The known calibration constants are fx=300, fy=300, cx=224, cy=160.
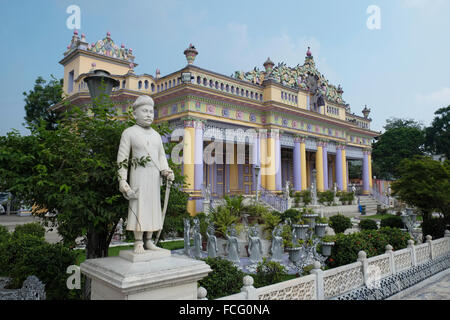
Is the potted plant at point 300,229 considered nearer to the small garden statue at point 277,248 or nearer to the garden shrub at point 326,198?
the small garden statue at point 277,248

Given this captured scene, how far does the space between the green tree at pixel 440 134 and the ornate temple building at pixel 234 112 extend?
2090 cm

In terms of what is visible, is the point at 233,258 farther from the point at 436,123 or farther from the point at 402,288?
the point at 436,123

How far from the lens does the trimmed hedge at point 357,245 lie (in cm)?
776

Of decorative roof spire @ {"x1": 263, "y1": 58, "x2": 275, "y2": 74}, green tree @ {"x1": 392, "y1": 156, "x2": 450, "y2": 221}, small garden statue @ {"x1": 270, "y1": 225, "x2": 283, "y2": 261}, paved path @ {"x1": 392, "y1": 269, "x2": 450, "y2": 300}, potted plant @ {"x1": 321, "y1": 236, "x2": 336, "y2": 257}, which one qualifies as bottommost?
paved path @ {"x1": 392, "y1": 269, "x2": 450, "y2": 300}

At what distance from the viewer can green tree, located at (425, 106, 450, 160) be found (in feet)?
127

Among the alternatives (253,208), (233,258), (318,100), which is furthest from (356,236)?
(318,100)

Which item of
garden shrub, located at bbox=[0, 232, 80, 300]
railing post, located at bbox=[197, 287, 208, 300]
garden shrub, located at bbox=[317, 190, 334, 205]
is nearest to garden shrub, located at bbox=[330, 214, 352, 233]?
garden shrub, located at bbox=[317, 190, 334, 205]

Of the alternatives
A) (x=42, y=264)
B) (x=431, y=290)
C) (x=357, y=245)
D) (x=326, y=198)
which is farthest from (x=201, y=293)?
(x=326, y=198)

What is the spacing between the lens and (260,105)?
20.0m

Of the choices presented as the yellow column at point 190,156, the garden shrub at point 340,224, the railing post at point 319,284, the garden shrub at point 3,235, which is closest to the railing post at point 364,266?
the railing post at point 319,284

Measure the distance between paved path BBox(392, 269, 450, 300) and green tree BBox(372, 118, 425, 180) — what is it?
3646cm

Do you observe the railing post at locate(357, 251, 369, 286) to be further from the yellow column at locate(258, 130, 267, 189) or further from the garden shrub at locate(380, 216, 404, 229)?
the yellow column at locate(258, 130, 267, 189)

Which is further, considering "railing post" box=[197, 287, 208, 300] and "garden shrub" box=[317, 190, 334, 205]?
"garden shrub" box=[317, 190, 334, 205]

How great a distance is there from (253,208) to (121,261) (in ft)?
32.0
